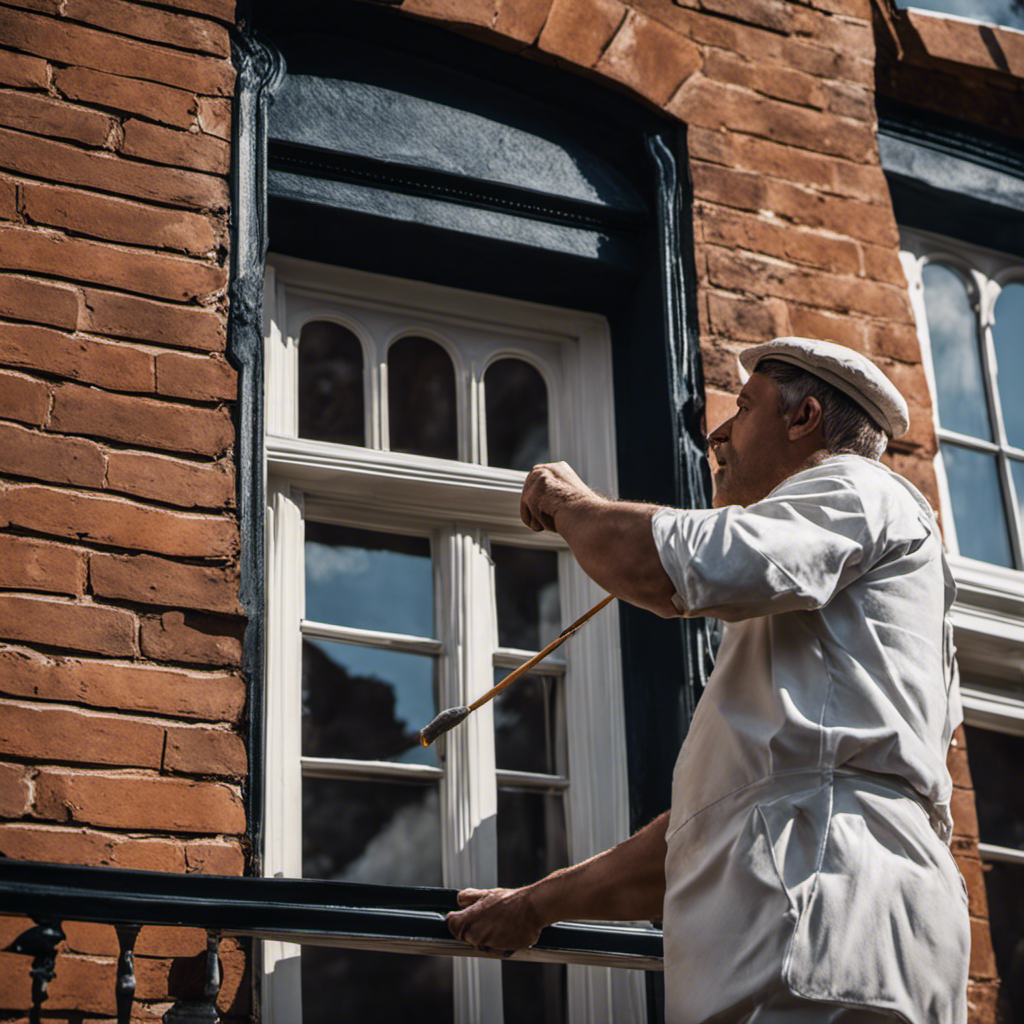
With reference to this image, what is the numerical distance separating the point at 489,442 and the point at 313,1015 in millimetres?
1506

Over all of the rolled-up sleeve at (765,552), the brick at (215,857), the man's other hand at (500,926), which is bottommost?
the man's other hand at (500,926)

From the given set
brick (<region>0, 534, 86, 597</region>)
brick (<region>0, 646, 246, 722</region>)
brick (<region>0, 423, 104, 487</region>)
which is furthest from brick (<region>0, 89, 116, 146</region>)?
brick (<region>0, 646, 246, 722</region>)

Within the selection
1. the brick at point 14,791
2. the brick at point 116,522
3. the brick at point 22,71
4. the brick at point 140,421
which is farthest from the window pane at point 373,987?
the brick at point 22,71

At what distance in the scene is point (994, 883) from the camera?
4.14m

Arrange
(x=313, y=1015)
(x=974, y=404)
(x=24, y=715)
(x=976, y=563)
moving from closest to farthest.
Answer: (x=24, y=715), (x=313, y=1015), (x=976, y=563), (x=974, y=404)

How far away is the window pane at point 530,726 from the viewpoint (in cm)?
368

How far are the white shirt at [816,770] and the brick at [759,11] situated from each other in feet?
7.62

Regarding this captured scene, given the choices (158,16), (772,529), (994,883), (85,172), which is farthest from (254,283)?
(994,883)

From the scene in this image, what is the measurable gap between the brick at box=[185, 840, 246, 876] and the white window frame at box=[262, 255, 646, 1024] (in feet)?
1.06

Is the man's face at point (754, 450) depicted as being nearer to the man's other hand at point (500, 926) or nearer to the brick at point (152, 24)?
the man's other hand at point (500, 926)

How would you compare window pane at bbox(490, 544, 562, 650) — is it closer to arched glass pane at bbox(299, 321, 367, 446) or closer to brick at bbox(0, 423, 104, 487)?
arched glass pane at bbox(299, 321, 367, 446)

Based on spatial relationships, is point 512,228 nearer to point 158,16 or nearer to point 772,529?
point 158,16

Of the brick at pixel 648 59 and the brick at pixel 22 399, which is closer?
the brick at pixel 22 399

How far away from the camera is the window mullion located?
11.1 ft
